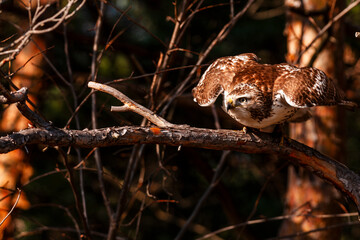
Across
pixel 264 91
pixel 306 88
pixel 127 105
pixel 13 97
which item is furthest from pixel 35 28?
pixel 306 88

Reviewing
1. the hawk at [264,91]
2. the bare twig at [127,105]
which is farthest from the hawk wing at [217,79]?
the bare twig at [127,105]

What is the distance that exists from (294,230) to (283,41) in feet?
9.19

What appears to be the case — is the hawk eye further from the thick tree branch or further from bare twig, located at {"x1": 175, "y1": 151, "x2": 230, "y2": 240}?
bare twig, located at {"x1": 175, "y1": 151, "x2": 230, "y2": 240}

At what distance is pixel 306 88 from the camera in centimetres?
300

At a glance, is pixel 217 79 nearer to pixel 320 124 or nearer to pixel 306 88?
pixel 306 88

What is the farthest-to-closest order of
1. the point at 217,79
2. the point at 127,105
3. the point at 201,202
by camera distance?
the point at 201,202
the point at 217,79
the point at 127,105

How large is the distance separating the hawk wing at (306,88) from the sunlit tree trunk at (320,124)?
1.35 metres

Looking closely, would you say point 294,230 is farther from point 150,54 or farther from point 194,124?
point 150,54

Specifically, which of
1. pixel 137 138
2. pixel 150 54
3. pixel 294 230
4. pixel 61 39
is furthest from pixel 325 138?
pixel 61 39

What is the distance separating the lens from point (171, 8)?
572cm

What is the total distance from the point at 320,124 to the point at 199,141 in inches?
103

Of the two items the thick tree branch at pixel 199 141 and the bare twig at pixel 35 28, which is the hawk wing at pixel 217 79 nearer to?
the thick tree branch at pixel 199 141

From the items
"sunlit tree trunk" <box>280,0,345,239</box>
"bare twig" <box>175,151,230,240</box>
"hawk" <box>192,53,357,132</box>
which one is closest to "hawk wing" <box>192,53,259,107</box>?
"hawk" <box>192,53,357,132</box>

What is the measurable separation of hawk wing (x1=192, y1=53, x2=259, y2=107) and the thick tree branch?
15.2 inches
